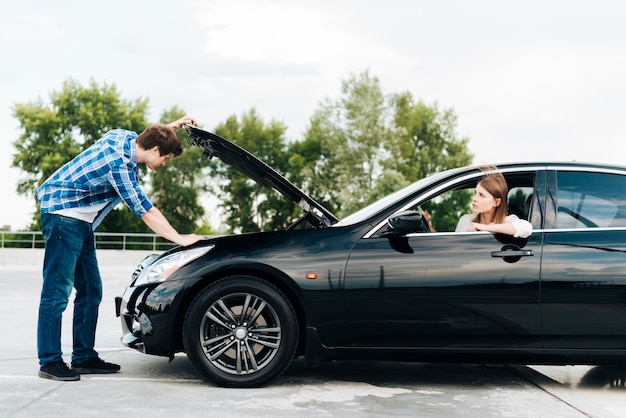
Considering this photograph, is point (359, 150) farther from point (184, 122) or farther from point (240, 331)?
point (240, 331)

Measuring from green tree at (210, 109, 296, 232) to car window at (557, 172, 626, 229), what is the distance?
60337 millimetres

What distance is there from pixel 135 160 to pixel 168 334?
1279 millimetres

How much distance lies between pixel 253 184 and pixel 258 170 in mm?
62634

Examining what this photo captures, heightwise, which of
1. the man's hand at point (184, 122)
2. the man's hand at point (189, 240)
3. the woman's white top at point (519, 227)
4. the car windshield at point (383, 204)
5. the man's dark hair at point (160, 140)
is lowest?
the man's hand at point (189, 240)

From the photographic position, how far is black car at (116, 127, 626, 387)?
548cm

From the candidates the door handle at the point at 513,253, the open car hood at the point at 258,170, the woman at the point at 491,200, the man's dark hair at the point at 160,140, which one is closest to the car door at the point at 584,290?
the door handle at the point at 513,253

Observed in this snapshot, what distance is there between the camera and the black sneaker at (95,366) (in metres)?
6.27

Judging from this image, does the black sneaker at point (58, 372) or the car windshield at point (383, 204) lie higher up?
the car windshield at point (383, 204)

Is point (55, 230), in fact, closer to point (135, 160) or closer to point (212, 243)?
point (135, 160)

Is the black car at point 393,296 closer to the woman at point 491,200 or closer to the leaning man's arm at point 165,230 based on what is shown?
the leaning man's arm at point 165,230

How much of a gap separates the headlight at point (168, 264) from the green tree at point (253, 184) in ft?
197

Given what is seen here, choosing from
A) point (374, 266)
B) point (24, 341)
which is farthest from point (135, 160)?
point (24, 341)

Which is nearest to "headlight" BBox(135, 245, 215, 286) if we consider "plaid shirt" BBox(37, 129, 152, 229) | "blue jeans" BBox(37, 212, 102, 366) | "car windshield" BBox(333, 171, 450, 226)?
"plaid shirt" BBox(37, 129, 152, 229)

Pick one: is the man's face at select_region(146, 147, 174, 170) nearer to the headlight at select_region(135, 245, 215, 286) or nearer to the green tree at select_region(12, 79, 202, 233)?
the headlight at select_region(135, 245, 215, 286)
